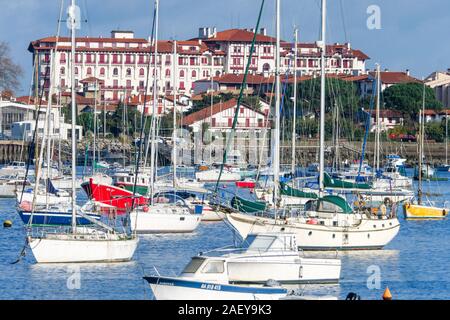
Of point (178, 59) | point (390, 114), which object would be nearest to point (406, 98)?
point (390, 114)

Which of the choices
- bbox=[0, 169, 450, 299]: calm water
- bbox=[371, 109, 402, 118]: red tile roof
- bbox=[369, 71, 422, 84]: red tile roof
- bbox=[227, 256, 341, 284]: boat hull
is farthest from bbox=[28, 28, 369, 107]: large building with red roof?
bbox=[227, 256, 341, 284]: boat hull

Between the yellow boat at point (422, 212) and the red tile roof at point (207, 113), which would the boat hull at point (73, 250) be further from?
the red tile roof at point (207, 113)

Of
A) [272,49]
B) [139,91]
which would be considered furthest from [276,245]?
[272,49]

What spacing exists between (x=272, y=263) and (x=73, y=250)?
24.1 ft

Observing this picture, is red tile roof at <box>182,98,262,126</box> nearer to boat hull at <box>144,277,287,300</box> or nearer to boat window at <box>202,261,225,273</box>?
boat window at <box>202,261,225,273</box>

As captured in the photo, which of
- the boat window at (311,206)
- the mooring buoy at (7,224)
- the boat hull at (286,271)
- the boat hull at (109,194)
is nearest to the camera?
the boat hull at (286,271)

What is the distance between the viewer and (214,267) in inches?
1054

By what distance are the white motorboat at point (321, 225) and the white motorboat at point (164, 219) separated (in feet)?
24.7

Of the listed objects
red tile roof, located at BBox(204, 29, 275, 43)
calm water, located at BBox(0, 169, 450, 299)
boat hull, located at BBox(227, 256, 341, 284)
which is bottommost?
calm water, located at BBox(0, 169, 450, 299)

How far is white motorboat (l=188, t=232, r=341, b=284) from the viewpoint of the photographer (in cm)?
2920

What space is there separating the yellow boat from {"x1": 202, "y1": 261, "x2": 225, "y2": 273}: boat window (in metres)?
30.3

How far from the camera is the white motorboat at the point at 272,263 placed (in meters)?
29.2

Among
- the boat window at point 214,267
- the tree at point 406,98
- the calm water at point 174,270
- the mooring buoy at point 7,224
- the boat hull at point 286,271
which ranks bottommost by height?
the calm water at point 174,270

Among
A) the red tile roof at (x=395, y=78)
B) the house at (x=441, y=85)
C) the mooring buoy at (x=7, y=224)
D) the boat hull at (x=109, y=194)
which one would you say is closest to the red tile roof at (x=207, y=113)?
the red tile roof at (x=395, y=78)
